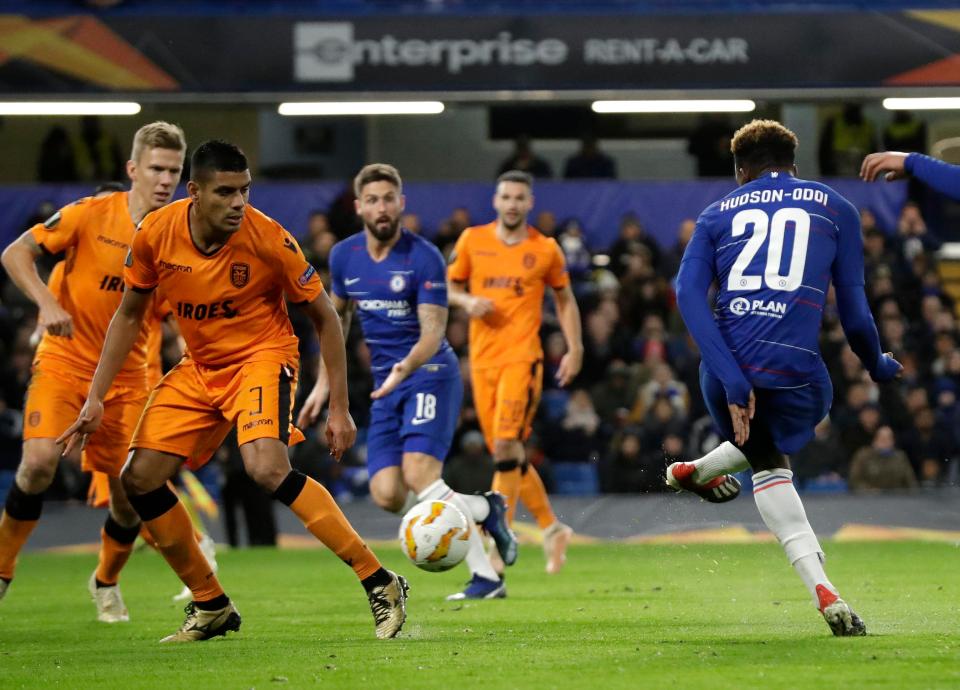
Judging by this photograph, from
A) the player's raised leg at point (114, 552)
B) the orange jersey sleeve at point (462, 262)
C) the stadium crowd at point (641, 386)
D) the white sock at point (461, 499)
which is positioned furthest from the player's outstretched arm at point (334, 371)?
the stadium crowd at point (641, 386)

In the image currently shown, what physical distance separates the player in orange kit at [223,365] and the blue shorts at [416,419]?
2.55m

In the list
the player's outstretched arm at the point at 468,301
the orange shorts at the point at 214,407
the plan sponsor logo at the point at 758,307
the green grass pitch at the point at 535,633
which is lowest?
the green grass pitch at the point at 535,633

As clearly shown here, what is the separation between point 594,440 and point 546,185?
4378mm

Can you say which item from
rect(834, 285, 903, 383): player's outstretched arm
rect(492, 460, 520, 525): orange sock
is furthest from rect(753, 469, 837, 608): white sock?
rect(492, 460, 520, 525): orange sock

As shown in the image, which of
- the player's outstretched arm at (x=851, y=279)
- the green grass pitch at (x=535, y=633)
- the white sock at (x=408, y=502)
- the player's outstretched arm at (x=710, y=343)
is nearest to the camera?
the green grass pitch at (x=535, y=633)

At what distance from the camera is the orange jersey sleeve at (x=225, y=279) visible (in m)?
7.23

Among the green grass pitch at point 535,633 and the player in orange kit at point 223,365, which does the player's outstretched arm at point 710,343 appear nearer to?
the green grass pitch at point 535,633

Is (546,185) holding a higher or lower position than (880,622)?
higher

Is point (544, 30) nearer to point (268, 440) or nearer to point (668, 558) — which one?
point (668, 558)

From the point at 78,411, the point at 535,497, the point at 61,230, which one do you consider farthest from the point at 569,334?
the point at 61,230

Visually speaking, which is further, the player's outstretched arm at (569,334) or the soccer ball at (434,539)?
the player's outstretched arm at (569,334)

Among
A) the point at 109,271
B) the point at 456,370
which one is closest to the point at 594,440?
the point at 456,370

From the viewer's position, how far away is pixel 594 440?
1752 centimetres

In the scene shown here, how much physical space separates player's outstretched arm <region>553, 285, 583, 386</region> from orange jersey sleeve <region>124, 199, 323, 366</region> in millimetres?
4829
